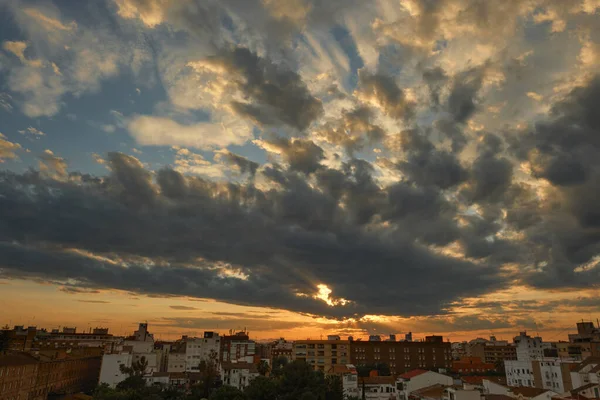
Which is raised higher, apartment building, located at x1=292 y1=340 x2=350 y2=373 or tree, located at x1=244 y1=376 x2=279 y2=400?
apartment building, located at x1=292 y1=340 x2=350 y2=373

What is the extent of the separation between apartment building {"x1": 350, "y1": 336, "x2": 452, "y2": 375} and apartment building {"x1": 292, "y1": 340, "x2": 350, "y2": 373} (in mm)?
9516

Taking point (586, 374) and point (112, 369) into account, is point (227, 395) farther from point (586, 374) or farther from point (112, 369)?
point (586, 374)

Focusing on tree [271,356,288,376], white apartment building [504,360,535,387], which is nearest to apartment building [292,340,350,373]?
tree [271,356,288,376]

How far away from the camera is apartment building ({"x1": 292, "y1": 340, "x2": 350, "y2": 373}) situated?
167375mm

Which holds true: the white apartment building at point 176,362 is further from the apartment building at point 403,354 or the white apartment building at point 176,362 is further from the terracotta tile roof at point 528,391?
the terracotta tile roof at point 528,391

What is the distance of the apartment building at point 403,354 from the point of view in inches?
7096

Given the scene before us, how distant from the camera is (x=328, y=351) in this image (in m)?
170

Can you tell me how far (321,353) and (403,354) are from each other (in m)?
40.8

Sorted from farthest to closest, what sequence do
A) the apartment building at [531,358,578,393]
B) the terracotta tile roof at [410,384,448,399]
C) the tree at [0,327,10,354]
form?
the tree at [0,327,10,354], the apartment building at [531,358,578,393], the terracotta tile roof at [410,384,448,399]

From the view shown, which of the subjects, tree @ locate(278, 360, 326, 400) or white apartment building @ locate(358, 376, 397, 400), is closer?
tree @ locate(278, 360, 326, 400)

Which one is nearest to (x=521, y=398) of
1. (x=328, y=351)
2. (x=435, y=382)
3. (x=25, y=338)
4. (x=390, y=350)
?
(x=435, y=382)

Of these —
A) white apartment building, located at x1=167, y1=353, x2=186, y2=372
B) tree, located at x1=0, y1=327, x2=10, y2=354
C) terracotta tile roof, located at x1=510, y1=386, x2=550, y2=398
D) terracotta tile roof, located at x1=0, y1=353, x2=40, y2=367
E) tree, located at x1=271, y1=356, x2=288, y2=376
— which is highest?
tree, located at x1=0, y1=327, x2=10, y2=354

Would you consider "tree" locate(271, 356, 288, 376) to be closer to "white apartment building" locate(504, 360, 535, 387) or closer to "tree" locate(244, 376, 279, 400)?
"tree" locate(244, 376, 279, 400)

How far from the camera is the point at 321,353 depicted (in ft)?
555
